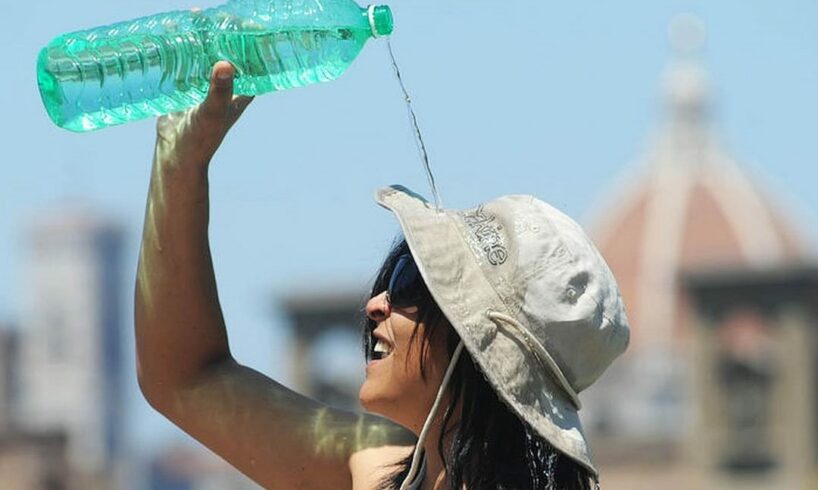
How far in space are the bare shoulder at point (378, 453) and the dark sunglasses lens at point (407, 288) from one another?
0.19 meters

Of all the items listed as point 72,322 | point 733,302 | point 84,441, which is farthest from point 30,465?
point 72,322

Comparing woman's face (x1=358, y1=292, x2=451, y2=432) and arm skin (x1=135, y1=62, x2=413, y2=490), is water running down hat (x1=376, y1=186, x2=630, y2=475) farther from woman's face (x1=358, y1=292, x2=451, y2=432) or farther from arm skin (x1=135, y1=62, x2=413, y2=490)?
arm skin (x1=135, y1=62, x2=413, y2=490)

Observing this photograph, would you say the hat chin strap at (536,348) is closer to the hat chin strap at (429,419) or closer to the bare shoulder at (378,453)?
the hat chin strap at (429,419)

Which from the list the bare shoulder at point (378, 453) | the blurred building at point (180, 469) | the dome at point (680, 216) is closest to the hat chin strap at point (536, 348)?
the bare shoulder at point (378, 453)

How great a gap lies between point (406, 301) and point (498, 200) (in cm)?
15

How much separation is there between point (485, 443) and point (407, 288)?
185mm

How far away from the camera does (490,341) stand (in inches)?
130

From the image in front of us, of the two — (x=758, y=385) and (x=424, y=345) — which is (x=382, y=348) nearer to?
(x=424, y=345)

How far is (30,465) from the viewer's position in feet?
103

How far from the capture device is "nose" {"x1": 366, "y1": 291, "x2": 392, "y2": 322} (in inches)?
134

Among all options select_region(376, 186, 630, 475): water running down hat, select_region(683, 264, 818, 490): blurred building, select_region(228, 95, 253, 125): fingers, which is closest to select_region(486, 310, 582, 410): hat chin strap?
select_region(376, 186, 630, 475): water running down hat

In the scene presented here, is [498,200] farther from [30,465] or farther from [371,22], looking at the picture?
[30,465]

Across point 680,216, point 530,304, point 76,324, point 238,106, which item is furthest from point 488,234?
point 76,324

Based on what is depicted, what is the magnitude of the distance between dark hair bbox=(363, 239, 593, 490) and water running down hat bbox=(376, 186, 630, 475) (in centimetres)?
4
